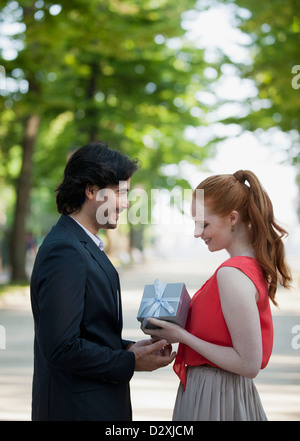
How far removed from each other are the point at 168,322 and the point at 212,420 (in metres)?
0.46

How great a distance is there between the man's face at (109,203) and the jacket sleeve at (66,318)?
0.29 metres

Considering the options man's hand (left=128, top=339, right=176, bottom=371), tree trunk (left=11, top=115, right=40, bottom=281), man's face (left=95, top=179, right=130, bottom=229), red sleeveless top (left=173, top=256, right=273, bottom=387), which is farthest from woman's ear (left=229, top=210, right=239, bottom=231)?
tree trunk (left=11, top=115, right=40, bottom=281)

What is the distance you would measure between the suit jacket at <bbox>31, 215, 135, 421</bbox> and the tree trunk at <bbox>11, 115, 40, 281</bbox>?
53.5 ft

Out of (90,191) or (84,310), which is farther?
(90,191)

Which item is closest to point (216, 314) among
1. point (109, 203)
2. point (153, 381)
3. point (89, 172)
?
point (109, 203)

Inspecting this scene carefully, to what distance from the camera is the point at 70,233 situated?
256 cm

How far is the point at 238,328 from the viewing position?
7.98 feet

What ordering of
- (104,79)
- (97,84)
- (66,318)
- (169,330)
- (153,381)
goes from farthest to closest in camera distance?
(97,84), (104,79), (153,381), (169,330), (66,318)

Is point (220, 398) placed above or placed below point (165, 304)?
below

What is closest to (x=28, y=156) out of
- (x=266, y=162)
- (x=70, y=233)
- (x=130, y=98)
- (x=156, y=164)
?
(x=130, y=98)

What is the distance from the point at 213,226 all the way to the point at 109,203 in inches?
18.0

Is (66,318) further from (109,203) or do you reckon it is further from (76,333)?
(109,203)

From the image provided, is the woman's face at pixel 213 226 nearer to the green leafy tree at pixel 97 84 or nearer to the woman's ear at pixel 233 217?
the woman's ear at pixel 233 217

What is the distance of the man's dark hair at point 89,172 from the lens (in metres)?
2.64
